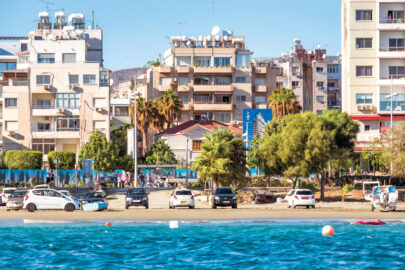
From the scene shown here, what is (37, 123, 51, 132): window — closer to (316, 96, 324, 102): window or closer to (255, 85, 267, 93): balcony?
(255, 85, 267, 93): balcony

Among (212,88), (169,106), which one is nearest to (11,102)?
(169,106)

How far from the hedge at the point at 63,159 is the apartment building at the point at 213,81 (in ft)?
107

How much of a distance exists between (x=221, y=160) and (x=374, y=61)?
37.3 m

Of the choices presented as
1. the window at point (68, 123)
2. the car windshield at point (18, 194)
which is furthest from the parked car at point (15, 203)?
the window at point (68, 123)

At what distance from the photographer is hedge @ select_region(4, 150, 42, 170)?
91500 millimetres

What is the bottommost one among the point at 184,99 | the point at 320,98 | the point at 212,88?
the point at 184,99

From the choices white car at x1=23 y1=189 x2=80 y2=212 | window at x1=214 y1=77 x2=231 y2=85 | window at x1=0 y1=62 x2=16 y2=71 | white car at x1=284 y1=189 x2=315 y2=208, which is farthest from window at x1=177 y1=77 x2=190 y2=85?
white car at x1=23 y1=189 x2=80 y2=212

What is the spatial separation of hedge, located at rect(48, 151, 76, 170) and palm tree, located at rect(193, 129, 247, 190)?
3791 centimetres

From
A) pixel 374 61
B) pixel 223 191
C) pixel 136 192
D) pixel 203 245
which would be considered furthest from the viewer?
pixel 374 61

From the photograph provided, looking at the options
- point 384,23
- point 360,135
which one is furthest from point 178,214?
point 384,23

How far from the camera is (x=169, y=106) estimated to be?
11581 cm

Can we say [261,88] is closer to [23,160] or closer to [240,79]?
[240,79]

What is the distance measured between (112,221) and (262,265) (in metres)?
15.6

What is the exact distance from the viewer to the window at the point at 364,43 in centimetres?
9112
